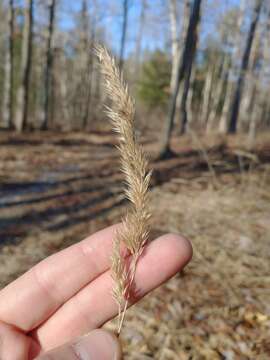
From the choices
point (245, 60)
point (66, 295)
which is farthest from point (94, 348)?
point (245, 60)

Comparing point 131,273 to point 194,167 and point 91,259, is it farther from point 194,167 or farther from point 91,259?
point 194,167

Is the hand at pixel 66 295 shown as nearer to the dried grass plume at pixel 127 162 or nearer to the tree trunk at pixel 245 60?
the dried grass plume at pixel 127 162

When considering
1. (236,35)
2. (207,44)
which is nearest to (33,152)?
(236,35)

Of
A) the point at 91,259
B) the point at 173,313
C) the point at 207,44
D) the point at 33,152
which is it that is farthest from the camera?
the point at 207,44

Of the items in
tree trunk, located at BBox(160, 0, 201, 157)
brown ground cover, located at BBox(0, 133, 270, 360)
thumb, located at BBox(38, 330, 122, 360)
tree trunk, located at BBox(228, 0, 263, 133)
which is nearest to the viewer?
thumb, located at BBox(38, 330, 122, 360)

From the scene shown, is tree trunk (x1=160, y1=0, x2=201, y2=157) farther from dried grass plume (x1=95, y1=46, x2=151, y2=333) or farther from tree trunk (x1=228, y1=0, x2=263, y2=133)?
dried grass plume (x1=95, y1=46, x2=151, y2=333)

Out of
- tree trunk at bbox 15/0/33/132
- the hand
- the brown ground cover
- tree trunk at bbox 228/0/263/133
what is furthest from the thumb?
tree trunk at bbox 228/0/263/133

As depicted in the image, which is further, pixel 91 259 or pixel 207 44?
pixel 207 44
